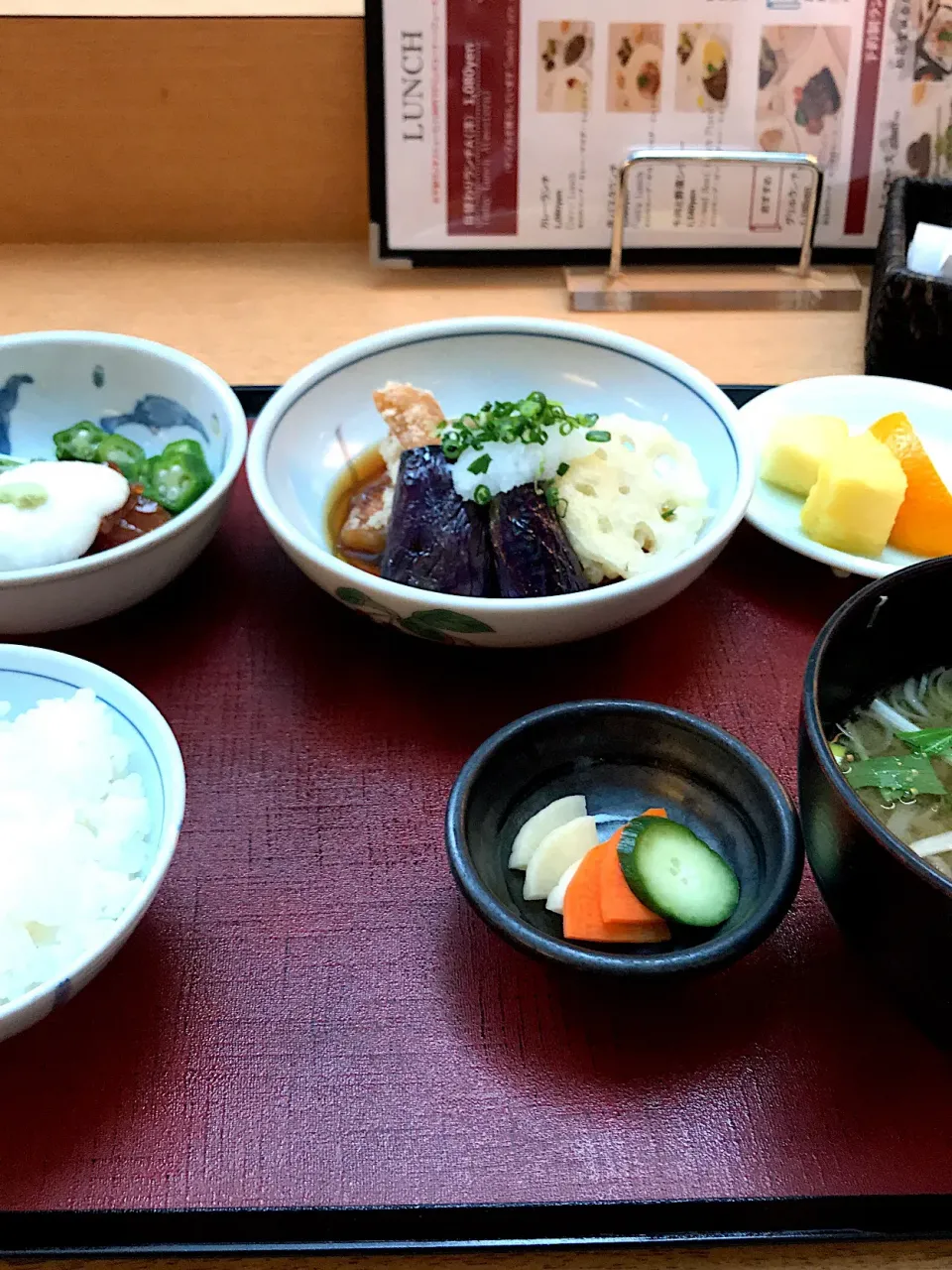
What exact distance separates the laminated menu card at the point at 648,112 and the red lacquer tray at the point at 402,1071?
3.80 feet

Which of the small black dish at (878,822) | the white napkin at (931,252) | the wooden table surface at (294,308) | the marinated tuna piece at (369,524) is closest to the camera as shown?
the small black dish at (878,822)

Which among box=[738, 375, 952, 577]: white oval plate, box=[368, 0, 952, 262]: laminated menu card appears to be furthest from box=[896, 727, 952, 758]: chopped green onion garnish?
box=[368, 0, 952, 262]: laminated menu card

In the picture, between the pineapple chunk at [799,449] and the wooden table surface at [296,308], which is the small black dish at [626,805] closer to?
the pineapple chunk at [799,449]

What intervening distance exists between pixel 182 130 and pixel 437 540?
4.07 ft

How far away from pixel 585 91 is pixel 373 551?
1.01m

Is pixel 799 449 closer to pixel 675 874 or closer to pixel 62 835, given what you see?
pixel 675 874

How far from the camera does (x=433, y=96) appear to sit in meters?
1.77

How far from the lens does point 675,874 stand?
0.82m

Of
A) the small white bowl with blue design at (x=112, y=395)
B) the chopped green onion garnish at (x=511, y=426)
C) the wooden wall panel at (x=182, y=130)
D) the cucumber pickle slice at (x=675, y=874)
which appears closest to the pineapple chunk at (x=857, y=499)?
the chopped green onion garnish at (x=511, y=426)

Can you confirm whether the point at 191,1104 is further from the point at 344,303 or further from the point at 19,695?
the point at 344,303

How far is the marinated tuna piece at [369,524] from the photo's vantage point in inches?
48.7

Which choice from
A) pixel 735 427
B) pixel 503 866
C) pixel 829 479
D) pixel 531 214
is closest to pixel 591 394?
pixel 735 427

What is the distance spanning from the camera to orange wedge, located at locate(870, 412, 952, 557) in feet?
3.99

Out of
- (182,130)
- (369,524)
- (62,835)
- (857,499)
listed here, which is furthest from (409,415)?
(182,130)
